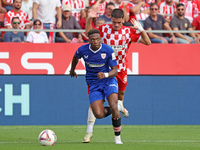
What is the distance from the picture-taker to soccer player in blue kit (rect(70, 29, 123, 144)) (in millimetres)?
8242

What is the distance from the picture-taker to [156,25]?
14375 mm

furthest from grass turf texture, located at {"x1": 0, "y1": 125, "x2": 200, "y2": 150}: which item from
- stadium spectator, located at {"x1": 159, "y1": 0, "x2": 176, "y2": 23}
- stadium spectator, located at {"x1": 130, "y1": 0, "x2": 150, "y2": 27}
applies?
stadium spectator, located at {"x1": 159, "y1": 0, "x2": 176, "y2": 23}

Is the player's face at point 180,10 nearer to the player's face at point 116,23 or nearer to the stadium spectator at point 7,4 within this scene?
the stadium spectator at point 7,4

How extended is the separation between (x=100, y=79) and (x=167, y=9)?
7.84 m

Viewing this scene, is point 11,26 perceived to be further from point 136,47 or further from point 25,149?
point 25,149

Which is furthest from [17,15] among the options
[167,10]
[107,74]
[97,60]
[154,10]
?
[107,74]

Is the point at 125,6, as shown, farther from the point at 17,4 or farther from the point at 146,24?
the point at 17,4

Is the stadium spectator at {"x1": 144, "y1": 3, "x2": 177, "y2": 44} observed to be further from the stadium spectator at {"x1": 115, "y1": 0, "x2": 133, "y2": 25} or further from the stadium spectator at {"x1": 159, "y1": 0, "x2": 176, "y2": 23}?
the stadium spectator at {"x1": 159, "y1": 0, "x2": 176, "y2": 23}

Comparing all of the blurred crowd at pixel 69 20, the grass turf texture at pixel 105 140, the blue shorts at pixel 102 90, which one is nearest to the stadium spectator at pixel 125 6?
the blurred crowd at pixel 69 20

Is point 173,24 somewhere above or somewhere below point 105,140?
above

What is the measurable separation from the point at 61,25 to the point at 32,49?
129 cm

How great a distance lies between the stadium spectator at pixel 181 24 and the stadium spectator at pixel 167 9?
722mm

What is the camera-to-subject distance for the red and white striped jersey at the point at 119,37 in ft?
31.9

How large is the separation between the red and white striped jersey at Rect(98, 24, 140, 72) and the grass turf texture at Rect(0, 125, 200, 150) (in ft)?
6.04
